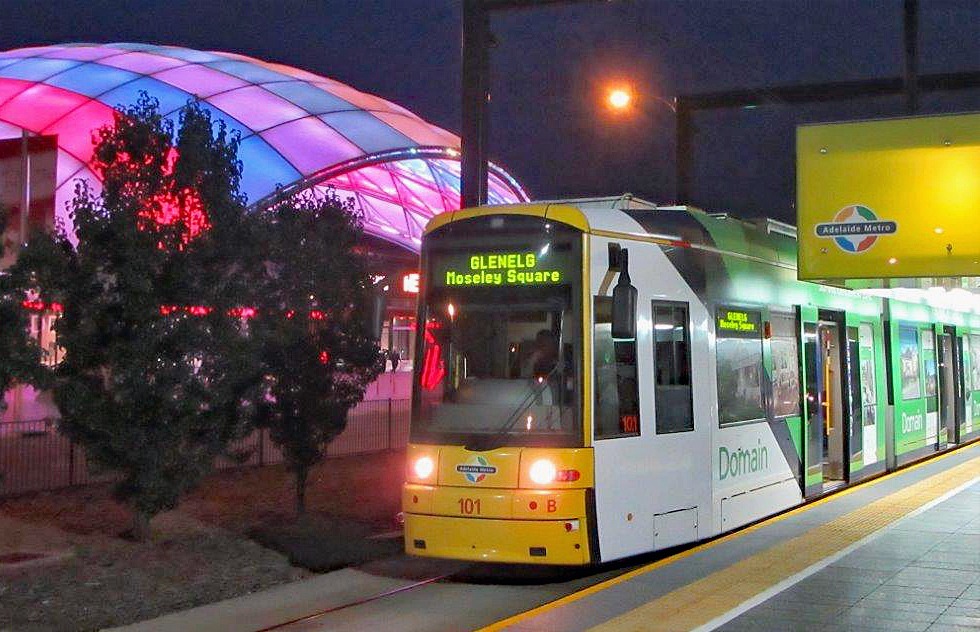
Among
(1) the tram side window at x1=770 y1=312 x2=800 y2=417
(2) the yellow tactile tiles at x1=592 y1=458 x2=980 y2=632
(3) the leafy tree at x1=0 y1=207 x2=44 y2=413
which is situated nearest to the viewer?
(2) the yellow tactile tiles at x1=592 y1=458 x2=980 y2=632

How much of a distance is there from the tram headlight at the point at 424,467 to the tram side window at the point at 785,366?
15.5 ft

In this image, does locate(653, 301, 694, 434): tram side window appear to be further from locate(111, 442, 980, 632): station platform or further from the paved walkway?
the paved walkway

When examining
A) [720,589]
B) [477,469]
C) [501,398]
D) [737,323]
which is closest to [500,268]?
[501,398]

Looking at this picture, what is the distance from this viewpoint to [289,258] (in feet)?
42.9

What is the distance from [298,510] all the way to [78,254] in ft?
15.1

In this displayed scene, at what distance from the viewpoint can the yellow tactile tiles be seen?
743cm

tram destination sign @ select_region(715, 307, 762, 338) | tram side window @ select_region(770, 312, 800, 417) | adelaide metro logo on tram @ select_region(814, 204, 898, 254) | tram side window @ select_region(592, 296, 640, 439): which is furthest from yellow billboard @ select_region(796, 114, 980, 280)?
tram side window @ select_region(592, 296, 640, 439)

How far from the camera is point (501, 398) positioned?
9820mm

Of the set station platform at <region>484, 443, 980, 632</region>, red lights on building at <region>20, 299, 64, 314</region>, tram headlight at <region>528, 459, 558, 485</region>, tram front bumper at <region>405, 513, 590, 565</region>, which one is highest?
red lights on building at <region>20, 299, 64, 314</region>

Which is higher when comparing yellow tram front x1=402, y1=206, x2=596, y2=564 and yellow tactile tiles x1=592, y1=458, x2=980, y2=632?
yellow tram front x1=402, y1=206, x2=596, y2=564

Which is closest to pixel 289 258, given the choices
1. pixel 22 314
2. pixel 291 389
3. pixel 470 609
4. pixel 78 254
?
pixel 291 389

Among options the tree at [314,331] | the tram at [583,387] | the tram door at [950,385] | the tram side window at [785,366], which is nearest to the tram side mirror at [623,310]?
the tram at [583,387]

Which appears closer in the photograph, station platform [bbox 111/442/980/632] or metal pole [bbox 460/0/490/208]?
station platform [bbox 111/442/980/632]

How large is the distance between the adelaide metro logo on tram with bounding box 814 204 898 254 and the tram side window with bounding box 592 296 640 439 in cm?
503
